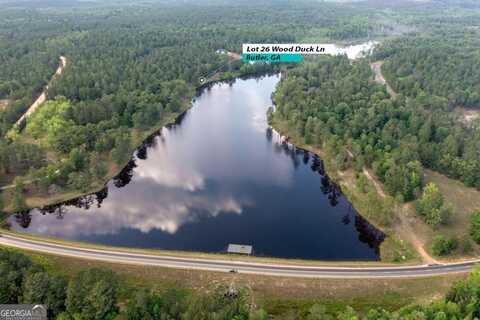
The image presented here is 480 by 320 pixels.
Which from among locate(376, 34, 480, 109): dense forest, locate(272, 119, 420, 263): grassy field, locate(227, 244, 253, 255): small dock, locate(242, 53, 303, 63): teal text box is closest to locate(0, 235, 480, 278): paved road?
locate(227, 244, 253, 255): small dock

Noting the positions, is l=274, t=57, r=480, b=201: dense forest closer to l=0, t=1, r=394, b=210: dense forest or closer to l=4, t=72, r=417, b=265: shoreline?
l=4, t=72, r=417, b=265: shoreline

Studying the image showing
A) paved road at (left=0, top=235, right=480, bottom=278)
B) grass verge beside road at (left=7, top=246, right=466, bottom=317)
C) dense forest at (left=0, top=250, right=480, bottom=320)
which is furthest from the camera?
paved road at (left=0, top=235, right=480, bottom=278)

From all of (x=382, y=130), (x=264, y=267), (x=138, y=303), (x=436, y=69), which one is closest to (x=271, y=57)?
(x=436, y=69)

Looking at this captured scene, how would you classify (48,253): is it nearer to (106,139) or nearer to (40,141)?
(106,139)

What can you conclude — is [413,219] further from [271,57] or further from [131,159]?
[271,57]

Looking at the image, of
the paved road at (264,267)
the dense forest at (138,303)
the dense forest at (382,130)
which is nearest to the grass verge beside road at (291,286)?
the paved road at (264,267)
